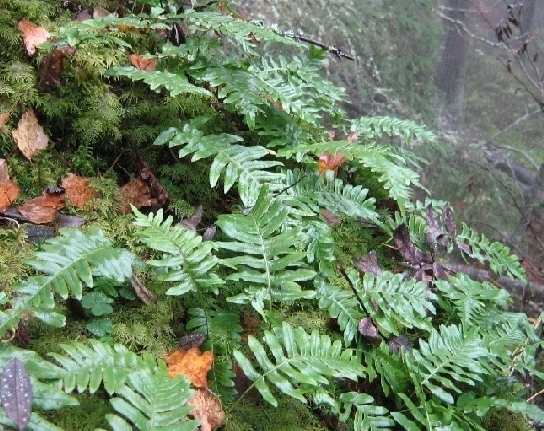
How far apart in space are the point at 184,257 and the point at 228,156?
2.38 feet

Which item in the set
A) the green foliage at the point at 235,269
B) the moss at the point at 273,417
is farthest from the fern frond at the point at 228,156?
the moss at the point at 273,417

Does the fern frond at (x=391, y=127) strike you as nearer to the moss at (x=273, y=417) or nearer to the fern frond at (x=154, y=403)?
the moss at (x=273, y=417)

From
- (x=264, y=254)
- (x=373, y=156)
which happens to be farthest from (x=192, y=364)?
(x=373, y=156)

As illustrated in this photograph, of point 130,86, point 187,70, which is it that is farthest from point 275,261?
point 130,86

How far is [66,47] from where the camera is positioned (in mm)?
2504

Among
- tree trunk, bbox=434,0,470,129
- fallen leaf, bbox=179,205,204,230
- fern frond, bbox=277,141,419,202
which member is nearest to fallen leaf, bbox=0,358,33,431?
fallen leaf, bbox=179,205,204,230

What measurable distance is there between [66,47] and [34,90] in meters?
0.31

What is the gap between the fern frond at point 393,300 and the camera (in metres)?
2.22

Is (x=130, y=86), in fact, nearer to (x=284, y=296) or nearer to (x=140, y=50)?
(x=140, y=50)

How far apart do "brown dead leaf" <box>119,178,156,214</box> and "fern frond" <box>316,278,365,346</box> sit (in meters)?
0.96

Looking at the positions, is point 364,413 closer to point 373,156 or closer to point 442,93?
point 373,156

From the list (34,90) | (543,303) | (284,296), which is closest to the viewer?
(284,296)

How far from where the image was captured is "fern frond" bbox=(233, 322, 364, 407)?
5.36ft

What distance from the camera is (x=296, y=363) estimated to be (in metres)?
1.72
